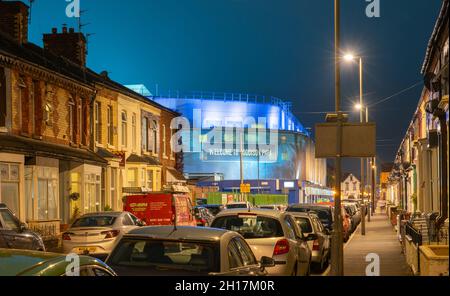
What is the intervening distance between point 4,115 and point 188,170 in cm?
6977

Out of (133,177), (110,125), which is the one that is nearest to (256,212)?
(110,125)

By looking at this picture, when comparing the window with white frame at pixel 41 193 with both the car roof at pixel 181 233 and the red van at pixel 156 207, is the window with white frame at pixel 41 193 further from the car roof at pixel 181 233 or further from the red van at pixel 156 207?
the car roof at pixel 181 233

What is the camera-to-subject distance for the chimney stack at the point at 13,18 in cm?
3000

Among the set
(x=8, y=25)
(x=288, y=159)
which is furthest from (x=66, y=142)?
(x=288, y=159)

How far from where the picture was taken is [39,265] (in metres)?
5.79

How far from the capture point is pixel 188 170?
9575 centimetres

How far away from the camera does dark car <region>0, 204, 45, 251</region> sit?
57.5ft

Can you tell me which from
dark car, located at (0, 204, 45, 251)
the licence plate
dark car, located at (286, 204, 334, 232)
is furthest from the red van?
dark car, located at (0, 204, 45, 251)

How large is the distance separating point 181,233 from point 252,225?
5454 mm

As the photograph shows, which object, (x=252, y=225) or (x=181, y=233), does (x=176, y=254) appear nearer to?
(x=181, y=233)

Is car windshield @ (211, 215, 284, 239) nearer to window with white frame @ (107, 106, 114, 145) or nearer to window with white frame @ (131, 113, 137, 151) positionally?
window with white frame @ (107, 106, 114, 145)

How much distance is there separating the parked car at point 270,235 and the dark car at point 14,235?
18.6 ft

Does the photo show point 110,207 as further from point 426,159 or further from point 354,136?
point 354,136

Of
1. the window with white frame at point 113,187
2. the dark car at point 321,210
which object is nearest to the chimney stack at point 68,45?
the window with white frame at point 113,187
